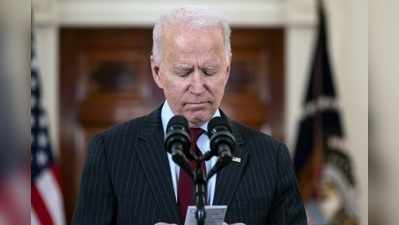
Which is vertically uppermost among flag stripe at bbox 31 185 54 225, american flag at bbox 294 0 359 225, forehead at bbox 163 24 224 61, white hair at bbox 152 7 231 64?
white hair at bbox 152 7 231 64

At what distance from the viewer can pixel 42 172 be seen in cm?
437

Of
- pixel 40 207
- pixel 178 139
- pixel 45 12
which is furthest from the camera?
pixel 45 12

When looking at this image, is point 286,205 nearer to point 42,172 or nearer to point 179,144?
point 179,144

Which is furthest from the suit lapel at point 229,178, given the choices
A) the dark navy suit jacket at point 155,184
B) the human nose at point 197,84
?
the human nose at point 197,84

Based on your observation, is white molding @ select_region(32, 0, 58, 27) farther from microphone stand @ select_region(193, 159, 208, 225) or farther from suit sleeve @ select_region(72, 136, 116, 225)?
microphone stand @ select_region(193, 159, 208, 225)

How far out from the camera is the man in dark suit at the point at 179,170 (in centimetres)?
195

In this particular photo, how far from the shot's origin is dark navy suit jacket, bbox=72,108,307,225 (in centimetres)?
197

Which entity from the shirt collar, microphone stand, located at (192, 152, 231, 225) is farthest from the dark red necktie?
microphone stand, located at (192, 152, 231, 225)

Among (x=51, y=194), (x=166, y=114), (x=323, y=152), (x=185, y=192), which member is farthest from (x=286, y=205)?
(x=51, y=194)

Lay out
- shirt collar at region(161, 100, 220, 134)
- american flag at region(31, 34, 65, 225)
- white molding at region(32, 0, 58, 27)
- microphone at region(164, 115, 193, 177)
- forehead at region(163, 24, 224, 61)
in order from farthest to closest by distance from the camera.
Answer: white molding at region(32, 0, 58, 27) < american flag at region(31, 34, 65, 225) < shirt collar at region(161, 100, 220, 134) < forehead at region(163, 24, 224, 61) < microphone at region(164, 115, 193, 177)

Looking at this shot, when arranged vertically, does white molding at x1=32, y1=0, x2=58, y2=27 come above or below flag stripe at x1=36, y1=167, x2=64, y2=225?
above

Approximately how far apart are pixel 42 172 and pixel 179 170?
2506 mm

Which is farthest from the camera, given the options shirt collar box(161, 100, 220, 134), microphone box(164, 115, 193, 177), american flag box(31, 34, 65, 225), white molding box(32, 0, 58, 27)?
white molding box(32, 0, 58, 27)

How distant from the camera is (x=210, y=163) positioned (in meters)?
1.99
